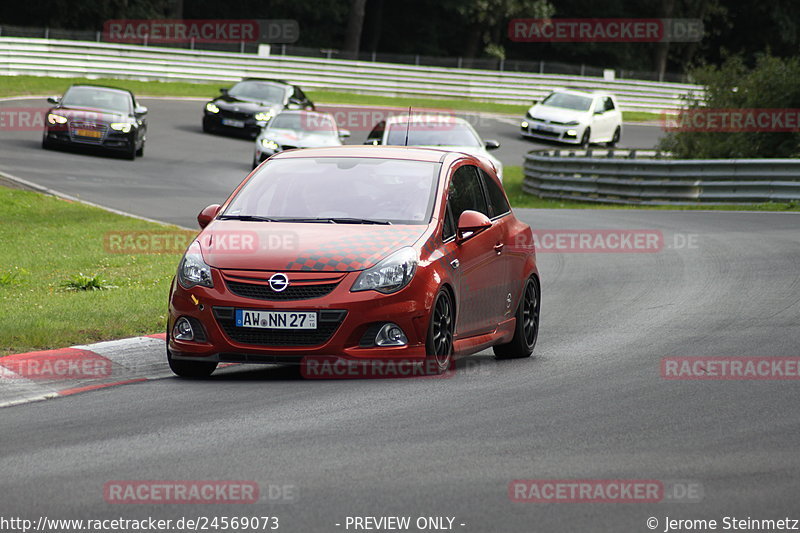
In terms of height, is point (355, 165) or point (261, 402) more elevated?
point (355, 165)

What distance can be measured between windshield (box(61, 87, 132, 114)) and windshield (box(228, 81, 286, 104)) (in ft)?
24.2

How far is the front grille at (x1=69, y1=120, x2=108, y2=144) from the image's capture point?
1209 inches

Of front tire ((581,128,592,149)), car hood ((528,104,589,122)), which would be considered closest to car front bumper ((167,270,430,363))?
car hood ((528,104,589,122))

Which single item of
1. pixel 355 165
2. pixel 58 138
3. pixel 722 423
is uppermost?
pixel 355 165

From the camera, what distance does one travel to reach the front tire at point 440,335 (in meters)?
9.07

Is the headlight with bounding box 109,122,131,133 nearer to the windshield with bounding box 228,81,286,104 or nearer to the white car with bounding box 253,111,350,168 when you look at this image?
the white car with bounding box 253,111,350,168

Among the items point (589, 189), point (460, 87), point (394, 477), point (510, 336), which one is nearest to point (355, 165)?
point (510, 336)

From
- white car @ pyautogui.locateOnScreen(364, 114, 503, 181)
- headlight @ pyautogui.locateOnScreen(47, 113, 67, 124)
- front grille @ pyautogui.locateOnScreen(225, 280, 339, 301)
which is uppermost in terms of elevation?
front grille @ pyautogui.locateOnScreen(225, 280, 339, 301)

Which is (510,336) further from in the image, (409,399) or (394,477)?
(394,477)

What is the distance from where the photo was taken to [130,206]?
906 inches

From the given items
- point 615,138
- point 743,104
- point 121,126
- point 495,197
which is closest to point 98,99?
point 121,126

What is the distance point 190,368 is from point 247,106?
1158 inches

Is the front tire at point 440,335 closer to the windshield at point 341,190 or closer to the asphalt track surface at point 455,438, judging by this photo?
the asphalt track surface at point 455,438

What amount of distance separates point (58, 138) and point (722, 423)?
1001 inches
